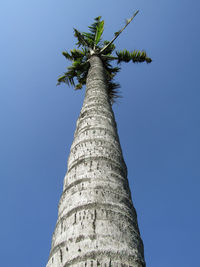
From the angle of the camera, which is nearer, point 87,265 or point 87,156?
point 87,265

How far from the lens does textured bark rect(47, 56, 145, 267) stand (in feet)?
4.50

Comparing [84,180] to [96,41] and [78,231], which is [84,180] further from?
[96,41]

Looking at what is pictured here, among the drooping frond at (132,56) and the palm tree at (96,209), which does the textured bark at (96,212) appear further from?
the drooping frond at (132,56)

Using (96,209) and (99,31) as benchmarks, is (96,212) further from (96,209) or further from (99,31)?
(99,31)

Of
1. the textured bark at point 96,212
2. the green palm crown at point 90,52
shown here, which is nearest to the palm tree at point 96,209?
the textured bark at point 96,212

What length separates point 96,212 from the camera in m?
1.64

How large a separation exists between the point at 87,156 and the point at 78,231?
0.86 m

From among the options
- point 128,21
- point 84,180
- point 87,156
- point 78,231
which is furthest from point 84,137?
point 128,21

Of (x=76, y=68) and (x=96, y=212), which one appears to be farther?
(x=76, y=68)

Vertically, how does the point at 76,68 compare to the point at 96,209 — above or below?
above

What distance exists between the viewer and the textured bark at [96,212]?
53.9 inches

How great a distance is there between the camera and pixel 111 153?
237cm

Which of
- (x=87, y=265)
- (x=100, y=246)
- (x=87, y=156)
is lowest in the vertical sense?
(x=87, y=265)

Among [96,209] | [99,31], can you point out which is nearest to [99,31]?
[99,31]
